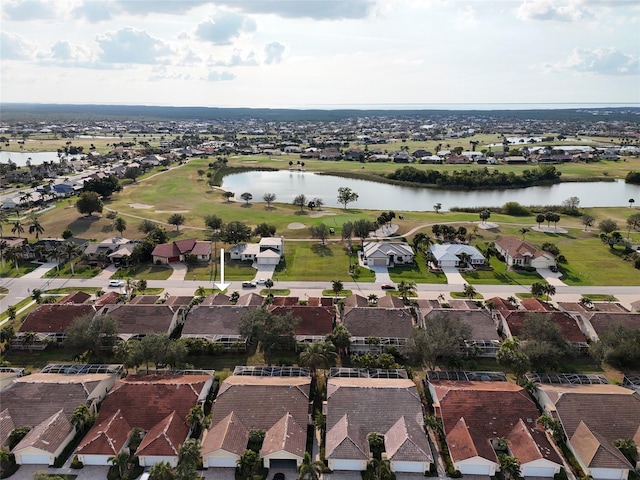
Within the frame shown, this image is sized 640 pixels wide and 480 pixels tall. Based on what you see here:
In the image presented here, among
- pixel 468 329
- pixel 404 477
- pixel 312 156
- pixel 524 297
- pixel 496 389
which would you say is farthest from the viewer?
pixel 312 156

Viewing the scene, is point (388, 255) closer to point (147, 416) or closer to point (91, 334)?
point (91, 334)

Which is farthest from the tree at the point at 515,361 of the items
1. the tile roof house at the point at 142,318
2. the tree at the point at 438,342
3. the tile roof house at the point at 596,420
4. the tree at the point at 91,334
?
the tree at the point at 91,334

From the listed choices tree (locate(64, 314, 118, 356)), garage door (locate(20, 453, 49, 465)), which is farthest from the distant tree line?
garage door (locate(20, 453, 49, 465))

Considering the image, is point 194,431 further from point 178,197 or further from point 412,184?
point 412,184

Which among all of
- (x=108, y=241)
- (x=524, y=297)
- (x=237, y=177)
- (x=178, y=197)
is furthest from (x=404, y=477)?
(x=237, y=177)

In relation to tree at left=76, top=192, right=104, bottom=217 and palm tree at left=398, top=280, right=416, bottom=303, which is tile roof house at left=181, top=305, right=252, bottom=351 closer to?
palm tree at left=398, top=280, right=416, bottom=303

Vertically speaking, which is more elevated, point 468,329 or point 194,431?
point 468,329

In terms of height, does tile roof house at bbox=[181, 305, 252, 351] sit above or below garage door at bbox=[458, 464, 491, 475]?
above

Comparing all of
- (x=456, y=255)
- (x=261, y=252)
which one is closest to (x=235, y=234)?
(x=261, y=252)
